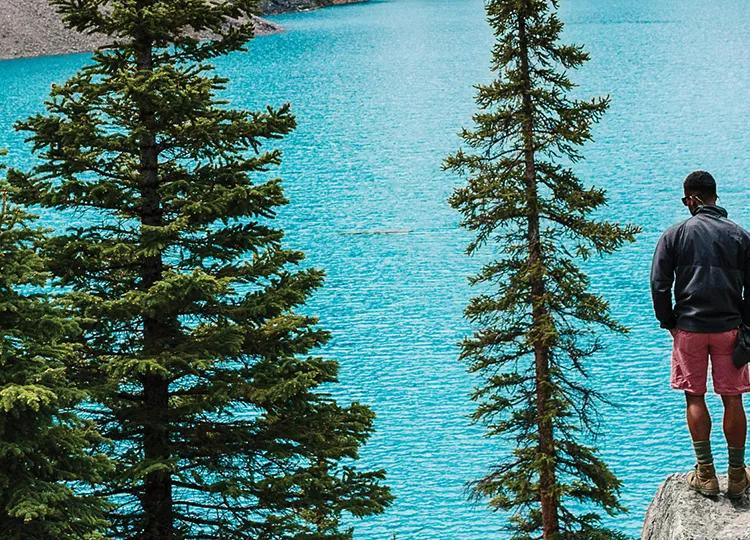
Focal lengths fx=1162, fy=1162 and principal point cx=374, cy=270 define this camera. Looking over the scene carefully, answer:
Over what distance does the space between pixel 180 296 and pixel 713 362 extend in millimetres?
5866

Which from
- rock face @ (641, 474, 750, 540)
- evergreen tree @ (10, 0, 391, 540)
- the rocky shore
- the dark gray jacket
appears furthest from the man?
the rocky shore

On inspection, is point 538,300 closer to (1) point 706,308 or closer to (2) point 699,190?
(2) point 699,190

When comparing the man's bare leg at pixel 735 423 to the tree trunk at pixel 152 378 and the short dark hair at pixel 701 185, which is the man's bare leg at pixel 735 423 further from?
the tree trunk at pixel 152 378

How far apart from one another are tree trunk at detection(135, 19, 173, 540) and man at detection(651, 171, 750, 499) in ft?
20.0

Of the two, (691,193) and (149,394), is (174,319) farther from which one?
(691,193)

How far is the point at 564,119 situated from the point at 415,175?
1848 inches

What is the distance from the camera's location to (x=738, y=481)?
35.3ft

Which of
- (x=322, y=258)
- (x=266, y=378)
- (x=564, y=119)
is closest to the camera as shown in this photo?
(x=266, y=378)

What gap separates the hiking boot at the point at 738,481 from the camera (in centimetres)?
1071

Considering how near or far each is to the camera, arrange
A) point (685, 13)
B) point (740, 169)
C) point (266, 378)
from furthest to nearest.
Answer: point (685, 13) → point (740, 169) → point (266, 378)

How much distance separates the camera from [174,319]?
14.2 metres

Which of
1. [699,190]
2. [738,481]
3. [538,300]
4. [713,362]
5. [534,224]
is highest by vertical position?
[534,224]

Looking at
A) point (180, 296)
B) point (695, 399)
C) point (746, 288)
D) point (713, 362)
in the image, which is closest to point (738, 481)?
point (695, 399)

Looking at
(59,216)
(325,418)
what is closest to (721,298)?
(325,418)
